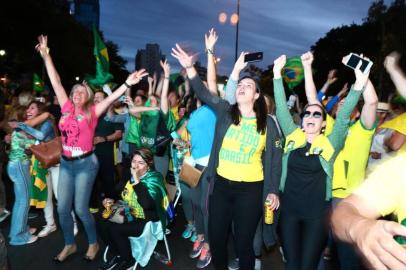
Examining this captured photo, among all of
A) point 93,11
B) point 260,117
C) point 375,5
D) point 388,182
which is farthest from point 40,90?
point 93,11

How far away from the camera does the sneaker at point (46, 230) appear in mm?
5492

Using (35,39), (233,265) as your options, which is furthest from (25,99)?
(35,39)

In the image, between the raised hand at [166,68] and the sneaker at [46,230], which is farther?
the raised hand at [166,68]

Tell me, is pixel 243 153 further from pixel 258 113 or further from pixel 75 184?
pixel 75 184

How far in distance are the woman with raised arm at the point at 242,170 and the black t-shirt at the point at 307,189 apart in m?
0.19

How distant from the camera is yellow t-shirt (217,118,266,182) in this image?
365 centimetres

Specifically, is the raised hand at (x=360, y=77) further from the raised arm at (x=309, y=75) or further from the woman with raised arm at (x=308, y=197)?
the raised arm at (x=309, y=75)

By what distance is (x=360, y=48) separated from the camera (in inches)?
1607

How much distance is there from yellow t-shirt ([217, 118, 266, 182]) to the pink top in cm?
174

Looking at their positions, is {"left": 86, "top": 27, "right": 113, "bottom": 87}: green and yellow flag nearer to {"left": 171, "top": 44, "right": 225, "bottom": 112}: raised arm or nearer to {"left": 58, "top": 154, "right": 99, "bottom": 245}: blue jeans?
{"left": 58, "top": 154, "right": 99, "bottom": 245}: blue jeans

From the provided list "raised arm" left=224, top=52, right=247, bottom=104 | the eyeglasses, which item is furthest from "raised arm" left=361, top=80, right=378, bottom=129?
"raised arm" left=224, top=52, right=247, bottom=104

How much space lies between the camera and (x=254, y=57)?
388cm

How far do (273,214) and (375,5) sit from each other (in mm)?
32357

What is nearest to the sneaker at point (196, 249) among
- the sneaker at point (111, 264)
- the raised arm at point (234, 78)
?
the sneaker at point (111, 264)
